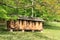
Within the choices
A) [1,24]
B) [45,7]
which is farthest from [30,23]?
[45,7]

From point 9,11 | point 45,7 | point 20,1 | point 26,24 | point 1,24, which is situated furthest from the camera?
point 1,24

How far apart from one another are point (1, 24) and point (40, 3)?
1077 centimetres

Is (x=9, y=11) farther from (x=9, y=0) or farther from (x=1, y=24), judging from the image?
(x=1, y=24)

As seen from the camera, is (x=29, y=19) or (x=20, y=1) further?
(x=29, y=19)

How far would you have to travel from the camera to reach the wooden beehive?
1822cm

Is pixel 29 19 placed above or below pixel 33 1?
below

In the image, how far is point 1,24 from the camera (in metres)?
21.9

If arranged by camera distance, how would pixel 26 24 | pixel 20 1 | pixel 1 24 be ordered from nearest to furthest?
pixel 20 1 → pixel 26 24 → pixel 1 24

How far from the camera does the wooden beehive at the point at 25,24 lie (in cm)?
1822

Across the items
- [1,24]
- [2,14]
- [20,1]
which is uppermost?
[20,1]

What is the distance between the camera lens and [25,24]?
18453 mm

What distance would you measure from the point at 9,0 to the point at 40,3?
171 centimetres

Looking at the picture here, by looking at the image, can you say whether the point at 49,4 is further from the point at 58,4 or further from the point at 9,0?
the point at 9,0

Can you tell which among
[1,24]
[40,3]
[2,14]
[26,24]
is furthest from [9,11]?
[1,24]
